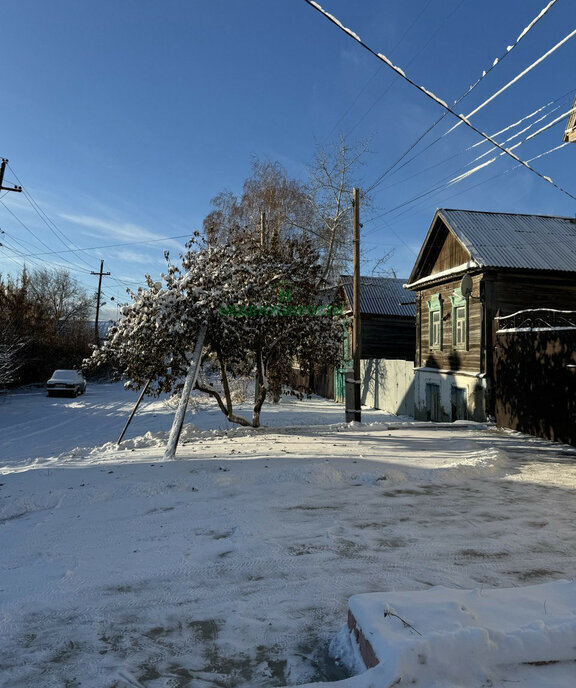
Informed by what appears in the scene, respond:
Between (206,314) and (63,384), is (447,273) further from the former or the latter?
(63,384)

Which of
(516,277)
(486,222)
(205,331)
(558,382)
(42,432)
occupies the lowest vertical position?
(42,432)

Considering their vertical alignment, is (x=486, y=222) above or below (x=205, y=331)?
above

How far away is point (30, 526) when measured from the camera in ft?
19.0

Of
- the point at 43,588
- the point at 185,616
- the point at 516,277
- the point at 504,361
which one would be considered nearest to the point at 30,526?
the point at 43,588

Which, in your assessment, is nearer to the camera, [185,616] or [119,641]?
[119,641]

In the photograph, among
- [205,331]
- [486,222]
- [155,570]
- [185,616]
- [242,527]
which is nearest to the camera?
[185,616]

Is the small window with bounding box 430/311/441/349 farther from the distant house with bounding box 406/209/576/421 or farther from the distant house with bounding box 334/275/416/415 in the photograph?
the distant house with bounding box 334/275/416/415

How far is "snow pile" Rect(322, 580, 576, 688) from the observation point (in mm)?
2453

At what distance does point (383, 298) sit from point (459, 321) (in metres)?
11.5

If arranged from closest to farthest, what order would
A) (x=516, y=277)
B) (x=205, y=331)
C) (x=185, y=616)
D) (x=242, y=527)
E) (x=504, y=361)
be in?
1. (x=185, y=616)
2. (x=242, y=527)
3. (x=205, y=331)
4. (x=504, y=361)
5. (x=516, y=277)

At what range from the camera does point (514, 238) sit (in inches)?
699

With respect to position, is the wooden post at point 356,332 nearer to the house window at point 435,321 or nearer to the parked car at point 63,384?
the house window at point 435,321

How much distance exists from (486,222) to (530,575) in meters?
16.8

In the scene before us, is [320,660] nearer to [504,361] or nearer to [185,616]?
[185,616]
